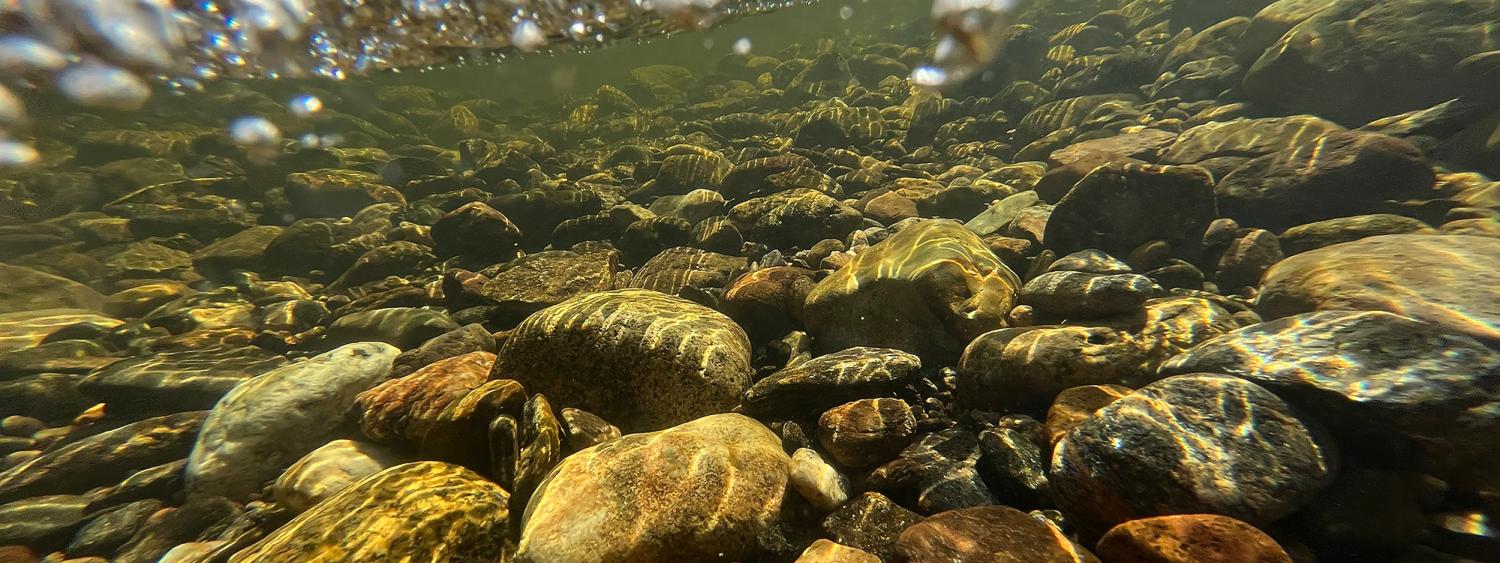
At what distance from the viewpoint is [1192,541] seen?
1.82m

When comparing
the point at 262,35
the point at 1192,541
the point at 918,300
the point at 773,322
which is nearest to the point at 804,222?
the point at 773,322

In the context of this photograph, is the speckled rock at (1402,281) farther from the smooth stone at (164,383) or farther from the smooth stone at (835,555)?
the smooth stone at (164,383)

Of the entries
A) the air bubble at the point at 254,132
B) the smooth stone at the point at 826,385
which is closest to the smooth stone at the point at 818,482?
the smooth stone at the point at 826,385

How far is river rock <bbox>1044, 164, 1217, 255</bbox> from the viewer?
217 inches

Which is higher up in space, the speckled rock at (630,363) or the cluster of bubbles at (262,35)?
the cluster of bubbles at (262,35)

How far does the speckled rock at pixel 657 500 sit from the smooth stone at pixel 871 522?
35cm

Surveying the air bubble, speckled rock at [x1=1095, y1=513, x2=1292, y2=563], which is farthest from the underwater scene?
the air bubble

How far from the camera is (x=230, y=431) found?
A: 12.3ft

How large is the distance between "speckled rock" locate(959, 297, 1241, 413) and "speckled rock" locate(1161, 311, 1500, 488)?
528 mm

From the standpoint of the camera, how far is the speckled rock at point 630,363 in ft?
12.3

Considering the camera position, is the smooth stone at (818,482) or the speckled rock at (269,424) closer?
the smooth stone at (818,482)

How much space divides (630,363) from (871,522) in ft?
7.02

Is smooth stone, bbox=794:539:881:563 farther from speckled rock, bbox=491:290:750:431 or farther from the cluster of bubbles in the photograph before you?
the cluster of bubbles

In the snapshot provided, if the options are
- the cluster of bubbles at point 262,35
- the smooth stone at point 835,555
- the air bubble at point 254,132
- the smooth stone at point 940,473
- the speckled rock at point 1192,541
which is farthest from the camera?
the air bubble at point 254,132
